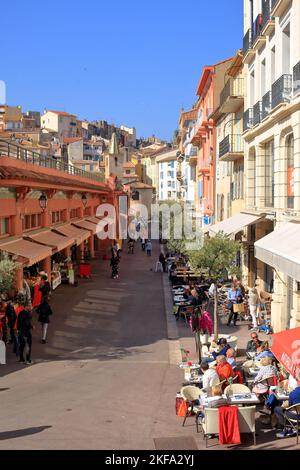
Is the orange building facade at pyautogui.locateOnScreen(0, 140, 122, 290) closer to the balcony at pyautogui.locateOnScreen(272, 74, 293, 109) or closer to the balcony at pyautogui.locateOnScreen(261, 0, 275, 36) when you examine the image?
the balcony at pyautogui.locateOnScreen(272, 74, 293, 109)

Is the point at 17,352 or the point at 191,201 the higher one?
the point at 191,201

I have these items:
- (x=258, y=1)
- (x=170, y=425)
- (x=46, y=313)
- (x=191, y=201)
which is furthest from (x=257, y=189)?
(x=191, y=201)

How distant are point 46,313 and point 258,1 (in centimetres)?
1357

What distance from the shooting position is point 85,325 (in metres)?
20.6

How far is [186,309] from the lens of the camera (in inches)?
849

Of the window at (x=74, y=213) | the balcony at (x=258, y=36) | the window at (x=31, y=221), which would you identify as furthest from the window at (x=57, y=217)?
the balcony at (x=258, y=36)

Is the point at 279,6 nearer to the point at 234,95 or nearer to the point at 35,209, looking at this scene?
the point at 234,95

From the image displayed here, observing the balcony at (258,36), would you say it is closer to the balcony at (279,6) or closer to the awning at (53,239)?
the balcony at (279,6)

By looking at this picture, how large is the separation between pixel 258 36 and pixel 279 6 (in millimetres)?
4141

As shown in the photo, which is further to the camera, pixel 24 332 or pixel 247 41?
pixel 247 41

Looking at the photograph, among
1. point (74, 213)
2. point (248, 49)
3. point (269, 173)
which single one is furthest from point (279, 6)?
point (74, 213)
